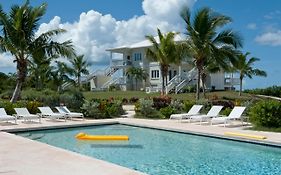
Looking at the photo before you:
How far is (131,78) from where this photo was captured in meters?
46.9

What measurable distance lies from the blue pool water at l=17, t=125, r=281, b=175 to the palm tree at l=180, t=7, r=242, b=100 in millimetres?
11391

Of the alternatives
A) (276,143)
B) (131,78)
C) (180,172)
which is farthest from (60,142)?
(131,78)

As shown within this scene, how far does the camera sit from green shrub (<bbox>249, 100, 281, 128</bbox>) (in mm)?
14734

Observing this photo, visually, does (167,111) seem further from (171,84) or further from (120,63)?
(120,63)

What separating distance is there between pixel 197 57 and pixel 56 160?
1874cm

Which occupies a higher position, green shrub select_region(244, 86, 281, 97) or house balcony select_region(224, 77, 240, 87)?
house balcony select_region(224, 77, 240, 87)

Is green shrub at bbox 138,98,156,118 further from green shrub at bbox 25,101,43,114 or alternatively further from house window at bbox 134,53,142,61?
house window at bbox 134,53,142,61

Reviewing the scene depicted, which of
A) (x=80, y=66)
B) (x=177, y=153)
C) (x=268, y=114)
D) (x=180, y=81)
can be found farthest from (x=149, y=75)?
(x=177, y=153)

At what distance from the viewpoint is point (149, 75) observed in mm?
46812

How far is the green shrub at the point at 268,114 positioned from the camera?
14734mm

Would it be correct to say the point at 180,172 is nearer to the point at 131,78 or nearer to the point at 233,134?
the point at 233,134

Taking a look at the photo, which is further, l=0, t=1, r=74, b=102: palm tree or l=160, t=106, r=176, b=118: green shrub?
l=0, t=1, r=74, b=102: palm tree

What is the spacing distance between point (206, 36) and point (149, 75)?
21.7 m

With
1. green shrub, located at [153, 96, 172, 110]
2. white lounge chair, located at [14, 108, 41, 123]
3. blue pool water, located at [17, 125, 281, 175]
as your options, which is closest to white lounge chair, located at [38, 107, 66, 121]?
white lounge chair, located at [14, 108, 41, 123]
